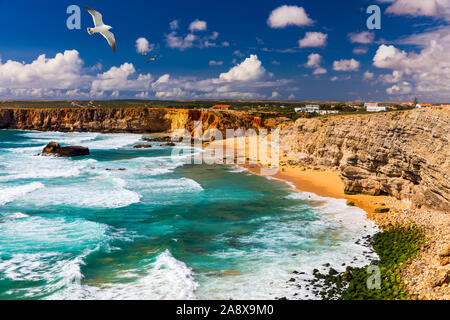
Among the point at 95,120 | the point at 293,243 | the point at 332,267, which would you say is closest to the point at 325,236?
the point at 293,243

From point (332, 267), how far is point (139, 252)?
8167 millimetres

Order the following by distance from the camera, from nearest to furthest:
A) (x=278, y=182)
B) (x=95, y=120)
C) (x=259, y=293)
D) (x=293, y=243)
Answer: (x=259, y=293) → (x=293, y=243) → (x=278, y=182) → (x=95, y=120)

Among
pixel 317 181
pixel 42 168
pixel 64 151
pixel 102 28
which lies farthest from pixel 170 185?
pixel 64 151

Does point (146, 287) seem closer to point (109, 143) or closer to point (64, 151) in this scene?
point (64, 151)

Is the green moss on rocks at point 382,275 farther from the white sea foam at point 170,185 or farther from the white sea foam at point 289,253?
the white sea foam at point 170,185

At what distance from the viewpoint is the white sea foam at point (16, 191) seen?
22969 mm

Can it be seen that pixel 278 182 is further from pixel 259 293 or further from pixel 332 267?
pixel 259 293

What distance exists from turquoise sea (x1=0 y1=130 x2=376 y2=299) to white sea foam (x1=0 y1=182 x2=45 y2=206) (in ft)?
0.26

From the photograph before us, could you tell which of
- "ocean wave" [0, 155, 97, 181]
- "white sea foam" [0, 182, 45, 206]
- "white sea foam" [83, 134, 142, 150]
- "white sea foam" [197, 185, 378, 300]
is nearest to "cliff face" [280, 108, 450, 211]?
"white sea foam" [197, 185, 378, 300]

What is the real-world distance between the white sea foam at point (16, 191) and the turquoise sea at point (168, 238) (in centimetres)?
8

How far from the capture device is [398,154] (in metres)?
19.0

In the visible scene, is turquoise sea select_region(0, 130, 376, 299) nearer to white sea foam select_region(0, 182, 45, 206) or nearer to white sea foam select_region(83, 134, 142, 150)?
white sea foam select_region(0, 182, 45, 206)

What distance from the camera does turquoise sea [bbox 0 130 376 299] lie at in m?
11.6

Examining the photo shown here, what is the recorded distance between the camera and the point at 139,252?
14.4 metres
